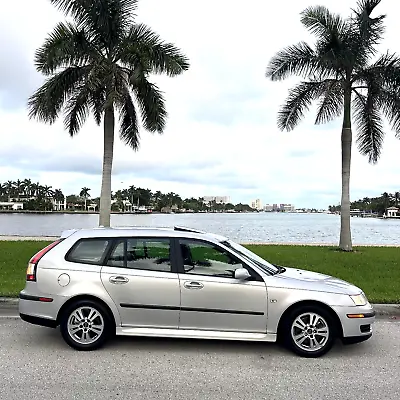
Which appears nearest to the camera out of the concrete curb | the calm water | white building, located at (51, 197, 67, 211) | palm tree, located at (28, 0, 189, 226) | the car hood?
the car hood

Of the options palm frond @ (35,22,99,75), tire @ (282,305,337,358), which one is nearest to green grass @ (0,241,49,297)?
tire @ (282,305,337,358)

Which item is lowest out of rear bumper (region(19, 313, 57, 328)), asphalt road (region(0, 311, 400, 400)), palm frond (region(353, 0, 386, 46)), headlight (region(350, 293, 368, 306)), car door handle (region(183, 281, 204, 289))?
asphalt road (region(0, 311, 400, 400))

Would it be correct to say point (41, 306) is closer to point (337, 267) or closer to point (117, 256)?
point (117, 256)

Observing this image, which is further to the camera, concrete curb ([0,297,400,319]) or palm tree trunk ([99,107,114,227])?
palm tree trunk ([99,107,114,227])

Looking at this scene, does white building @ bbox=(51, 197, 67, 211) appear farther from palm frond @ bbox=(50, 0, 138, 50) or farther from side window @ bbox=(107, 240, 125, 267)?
side window @ bbox=(107, 240, 125, 267)

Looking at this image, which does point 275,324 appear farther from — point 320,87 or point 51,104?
point 320,87

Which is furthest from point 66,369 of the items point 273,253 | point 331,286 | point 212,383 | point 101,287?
point 273,253

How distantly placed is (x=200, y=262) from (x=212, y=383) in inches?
63.3

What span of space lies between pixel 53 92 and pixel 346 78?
11.4m

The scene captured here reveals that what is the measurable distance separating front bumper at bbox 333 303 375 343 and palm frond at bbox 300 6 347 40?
14811mm

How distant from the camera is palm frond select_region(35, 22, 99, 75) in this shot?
51.0 ft

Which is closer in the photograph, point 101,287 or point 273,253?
point 101,287

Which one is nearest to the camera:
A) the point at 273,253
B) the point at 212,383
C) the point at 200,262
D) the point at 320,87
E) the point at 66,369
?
the point at 212,383

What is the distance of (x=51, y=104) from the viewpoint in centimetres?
1609
